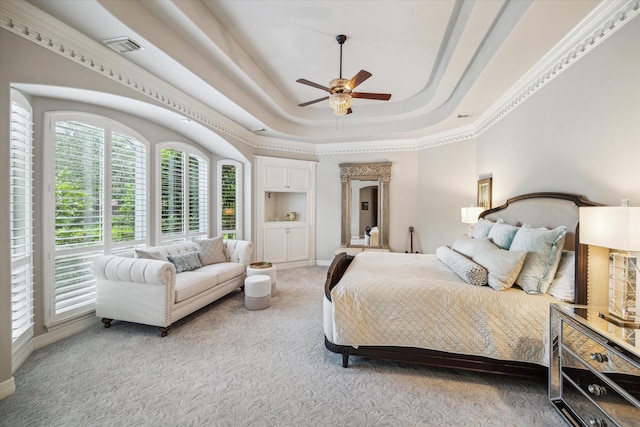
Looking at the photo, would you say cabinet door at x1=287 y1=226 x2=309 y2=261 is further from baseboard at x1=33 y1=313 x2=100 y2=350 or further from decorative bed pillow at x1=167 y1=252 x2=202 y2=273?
baseboard at x1=33 y1=313 x2=100 y2=350

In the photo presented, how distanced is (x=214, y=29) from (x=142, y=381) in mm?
3212

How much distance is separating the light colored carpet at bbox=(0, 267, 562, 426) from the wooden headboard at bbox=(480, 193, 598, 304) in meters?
0.93

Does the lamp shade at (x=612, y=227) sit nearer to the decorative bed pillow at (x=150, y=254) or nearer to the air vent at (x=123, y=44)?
the air vent at (x=123, y=44)

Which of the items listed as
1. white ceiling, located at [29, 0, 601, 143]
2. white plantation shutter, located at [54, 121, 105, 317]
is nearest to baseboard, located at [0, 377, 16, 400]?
white plantation shutter, located at [54, 121, 105, 317]

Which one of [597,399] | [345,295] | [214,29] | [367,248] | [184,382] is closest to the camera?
[597,399]

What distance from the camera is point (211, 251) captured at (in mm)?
3979

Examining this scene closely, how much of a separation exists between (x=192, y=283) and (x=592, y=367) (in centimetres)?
340

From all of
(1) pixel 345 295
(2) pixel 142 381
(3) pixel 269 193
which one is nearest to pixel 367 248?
(3) pixel 269 193

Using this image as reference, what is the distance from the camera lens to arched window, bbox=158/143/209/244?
3.98 meters

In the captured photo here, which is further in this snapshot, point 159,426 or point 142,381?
point 142,381

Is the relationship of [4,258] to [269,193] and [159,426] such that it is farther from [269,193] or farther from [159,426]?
[269,193]

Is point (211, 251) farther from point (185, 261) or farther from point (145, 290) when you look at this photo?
point (145, 290)

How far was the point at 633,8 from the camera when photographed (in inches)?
68.0

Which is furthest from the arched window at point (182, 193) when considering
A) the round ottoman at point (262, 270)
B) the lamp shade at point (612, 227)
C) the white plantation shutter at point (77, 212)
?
the lamp shade at point (612, 227)
